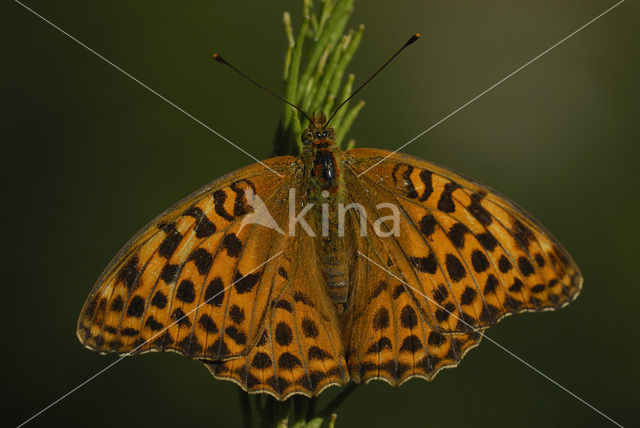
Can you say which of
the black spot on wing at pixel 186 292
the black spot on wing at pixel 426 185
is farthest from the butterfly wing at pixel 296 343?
the black spot on wing at pixel 426 185

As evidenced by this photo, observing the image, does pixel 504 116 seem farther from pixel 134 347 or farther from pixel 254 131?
pixel 134 347

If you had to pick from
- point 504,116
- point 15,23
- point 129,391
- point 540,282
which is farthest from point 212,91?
point 540,282

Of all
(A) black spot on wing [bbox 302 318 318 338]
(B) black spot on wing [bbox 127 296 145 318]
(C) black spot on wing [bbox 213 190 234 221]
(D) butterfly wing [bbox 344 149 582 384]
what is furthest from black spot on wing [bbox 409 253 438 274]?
(B) black spot on wing [bbox 127 296 145 318]

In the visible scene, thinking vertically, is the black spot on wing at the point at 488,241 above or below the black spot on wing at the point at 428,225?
above

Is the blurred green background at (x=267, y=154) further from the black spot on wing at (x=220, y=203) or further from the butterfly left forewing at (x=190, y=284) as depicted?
the black spot on wing at (x=220, y=203)

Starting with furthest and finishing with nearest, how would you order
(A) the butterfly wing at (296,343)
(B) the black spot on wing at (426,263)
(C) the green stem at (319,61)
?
(B) the black spot on wing at (426,263) < (C) the green stem at (319,61) < (A) the butterfly wing at (296,343)

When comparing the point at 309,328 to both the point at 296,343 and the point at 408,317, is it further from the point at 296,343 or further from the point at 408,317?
the point at 408,317

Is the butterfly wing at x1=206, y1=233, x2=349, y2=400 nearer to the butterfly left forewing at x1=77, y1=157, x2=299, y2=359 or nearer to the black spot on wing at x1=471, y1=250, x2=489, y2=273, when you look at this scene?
the butterfly left forewing at x1=77, y1=157, x2=299, y2=359

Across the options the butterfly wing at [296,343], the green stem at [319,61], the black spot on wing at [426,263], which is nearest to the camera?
the butterfly wing at [296,343]

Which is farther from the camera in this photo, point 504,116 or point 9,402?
point 504,116
